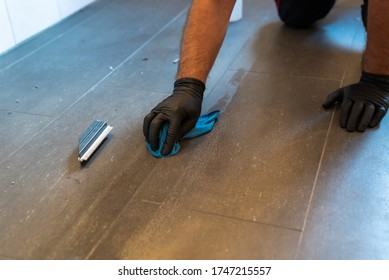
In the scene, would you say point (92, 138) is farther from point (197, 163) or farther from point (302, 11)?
point (302, 11)

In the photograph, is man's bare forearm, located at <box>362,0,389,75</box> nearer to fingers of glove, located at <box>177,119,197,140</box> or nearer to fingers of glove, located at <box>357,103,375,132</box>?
fingers of glove, located at <box>357,103,375,132</box>

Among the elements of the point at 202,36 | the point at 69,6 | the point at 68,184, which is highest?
the point at 202,36

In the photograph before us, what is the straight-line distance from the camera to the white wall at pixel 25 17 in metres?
1.78

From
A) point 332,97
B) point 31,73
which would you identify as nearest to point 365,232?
point 332,97

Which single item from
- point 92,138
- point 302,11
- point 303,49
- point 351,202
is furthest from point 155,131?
point 302,11

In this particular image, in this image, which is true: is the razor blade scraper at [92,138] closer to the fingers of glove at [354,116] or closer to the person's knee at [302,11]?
the fingers of glove at [354,116]

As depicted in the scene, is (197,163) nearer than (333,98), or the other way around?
(197,163)

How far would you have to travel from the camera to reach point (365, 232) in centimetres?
92

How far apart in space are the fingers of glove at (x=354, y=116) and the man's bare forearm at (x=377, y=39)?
132 mm

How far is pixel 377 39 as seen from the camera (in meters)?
1.27

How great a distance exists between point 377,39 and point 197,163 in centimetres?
60

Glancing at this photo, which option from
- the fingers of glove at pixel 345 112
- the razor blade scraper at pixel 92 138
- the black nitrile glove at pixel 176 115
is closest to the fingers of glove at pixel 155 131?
the black nitrile glove at pixel 176 115

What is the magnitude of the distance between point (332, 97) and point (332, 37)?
57cm

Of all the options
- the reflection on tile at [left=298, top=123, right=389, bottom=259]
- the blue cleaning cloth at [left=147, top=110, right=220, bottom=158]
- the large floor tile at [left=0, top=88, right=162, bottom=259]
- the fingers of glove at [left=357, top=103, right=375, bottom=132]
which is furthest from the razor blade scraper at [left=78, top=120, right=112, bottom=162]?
the fingers of glove at [left=357, top=103, right=375, bottom=132]
